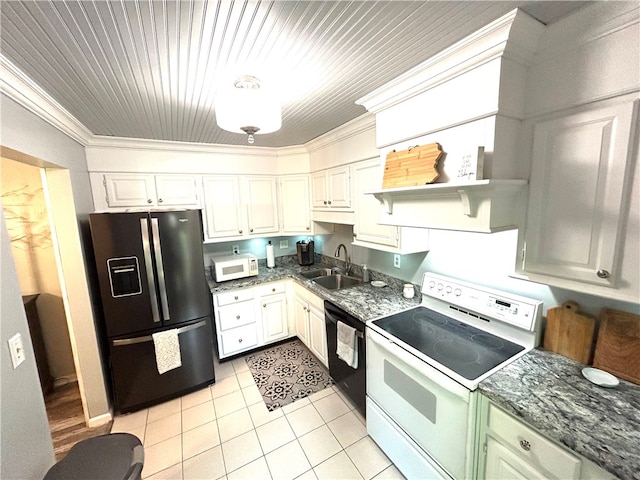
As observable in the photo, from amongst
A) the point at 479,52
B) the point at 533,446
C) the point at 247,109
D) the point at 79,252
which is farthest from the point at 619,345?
the point at 79,252

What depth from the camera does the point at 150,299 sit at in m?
2.18

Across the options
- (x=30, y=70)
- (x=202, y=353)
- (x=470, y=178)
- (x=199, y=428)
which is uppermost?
(x=30, y=70)

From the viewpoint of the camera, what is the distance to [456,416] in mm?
1263

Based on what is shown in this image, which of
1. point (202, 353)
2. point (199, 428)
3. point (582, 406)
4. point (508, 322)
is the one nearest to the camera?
point (582, 406)

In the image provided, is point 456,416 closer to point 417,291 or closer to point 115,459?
point 417,291

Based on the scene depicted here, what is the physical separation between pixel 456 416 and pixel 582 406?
1.58 ft

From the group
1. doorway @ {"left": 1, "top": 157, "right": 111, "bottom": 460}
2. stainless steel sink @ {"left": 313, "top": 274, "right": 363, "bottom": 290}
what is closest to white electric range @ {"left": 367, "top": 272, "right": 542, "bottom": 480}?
stainless steel sink @ {"left": 313, "top": 274, "right": 363, "bottom": 290}

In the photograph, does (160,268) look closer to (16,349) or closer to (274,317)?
(16,349)

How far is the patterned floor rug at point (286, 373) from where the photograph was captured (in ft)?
7.73

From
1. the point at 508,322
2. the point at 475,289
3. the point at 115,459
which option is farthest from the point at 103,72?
the point at 508,322

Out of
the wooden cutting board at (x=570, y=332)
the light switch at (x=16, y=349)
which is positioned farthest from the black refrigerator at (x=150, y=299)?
the wooden cutting board at (x=570, y=332)

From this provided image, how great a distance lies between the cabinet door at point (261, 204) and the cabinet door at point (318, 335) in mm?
1141

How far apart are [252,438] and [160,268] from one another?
4.94 ft

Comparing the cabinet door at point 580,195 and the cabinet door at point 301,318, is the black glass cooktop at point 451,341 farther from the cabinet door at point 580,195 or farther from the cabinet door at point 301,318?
the cabinet door at point 301,318
